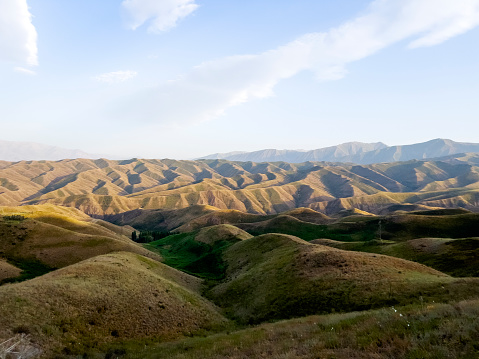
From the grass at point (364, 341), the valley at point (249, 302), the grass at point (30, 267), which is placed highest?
the grass at point (364, 341)

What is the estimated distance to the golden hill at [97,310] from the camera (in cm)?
2495

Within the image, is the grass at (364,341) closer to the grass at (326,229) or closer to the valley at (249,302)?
the valley at (249,302)

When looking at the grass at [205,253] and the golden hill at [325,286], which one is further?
the grass at [205,253]

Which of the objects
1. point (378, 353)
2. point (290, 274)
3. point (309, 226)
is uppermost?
point (378, 353)

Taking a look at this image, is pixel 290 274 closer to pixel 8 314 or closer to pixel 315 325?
pixel 315 325

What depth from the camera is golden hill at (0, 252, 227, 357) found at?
81.9ft

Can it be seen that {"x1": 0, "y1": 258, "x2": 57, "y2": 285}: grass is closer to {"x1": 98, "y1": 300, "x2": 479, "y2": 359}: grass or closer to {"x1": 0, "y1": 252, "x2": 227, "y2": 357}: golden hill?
{"x1": 0, "y1": 252, "x2": 227, "y2": 357}: golden hill

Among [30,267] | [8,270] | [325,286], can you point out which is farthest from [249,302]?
[30,267]

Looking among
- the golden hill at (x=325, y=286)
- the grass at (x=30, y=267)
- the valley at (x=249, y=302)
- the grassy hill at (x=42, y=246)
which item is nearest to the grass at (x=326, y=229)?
the valley at (x=249, y=302)

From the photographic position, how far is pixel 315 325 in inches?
904

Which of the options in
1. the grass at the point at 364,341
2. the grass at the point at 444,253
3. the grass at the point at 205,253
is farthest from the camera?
the grass at the point at 205,253

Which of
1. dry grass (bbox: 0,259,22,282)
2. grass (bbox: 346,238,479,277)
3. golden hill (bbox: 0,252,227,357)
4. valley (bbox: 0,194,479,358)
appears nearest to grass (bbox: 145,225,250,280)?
valley (bbox: 0,194,479,358)

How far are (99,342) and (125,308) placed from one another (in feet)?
21.0

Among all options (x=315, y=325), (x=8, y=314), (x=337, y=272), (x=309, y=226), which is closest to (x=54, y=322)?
(x=8, y=314)
